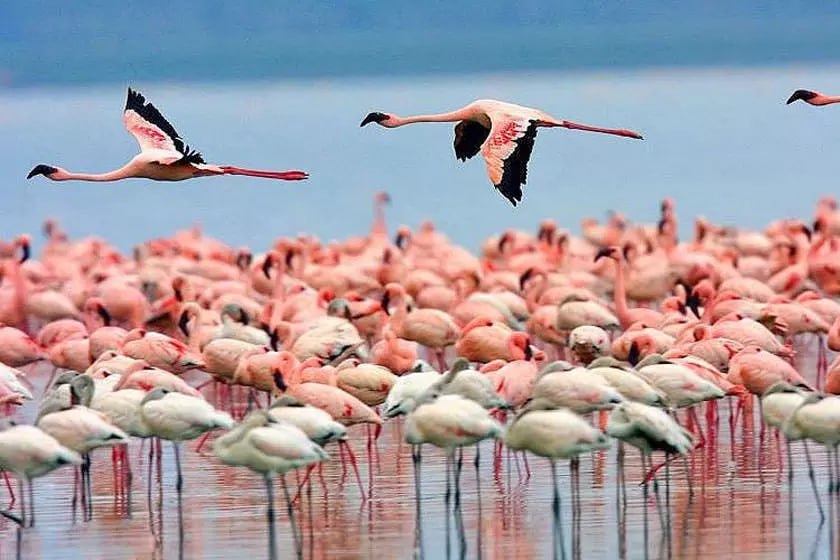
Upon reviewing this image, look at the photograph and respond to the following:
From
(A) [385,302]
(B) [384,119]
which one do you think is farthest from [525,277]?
(B) [384,119]

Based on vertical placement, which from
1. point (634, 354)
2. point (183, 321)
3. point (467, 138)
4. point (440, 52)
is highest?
point (440, 52)

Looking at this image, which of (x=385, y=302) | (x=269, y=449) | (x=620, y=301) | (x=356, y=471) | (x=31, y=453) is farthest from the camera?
(x=385, y=302)

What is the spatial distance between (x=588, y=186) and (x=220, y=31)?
2504cm

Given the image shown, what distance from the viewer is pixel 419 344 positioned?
14234mm

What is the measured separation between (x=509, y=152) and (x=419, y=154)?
41.8 metres

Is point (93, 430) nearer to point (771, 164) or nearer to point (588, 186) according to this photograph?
point (588, 186)

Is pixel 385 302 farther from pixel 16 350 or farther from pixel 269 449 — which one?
pixel 269 449

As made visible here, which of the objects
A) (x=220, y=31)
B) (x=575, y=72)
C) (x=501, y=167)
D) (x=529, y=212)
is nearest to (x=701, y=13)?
(x=575, y=72)

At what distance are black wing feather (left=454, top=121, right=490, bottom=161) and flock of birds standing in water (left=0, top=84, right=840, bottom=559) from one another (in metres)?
0.02

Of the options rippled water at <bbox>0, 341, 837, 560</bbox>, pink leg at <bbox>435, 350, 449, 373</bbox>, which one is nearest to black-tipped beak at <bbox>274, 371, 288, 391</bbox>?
rippled water at <bbox>0, 341, 837, 560</bbox>

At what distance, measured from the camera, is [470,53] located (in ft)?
198

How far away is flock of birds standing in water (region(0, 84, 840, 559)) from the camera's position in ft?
29.0

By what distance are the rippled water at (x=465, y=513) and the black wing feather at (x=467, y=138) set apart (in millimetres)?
2023

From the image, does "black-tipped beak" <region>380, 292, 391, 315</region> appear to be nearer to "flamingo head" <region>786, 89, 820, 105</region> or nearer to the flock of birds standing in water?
the flock of birds standing in water
